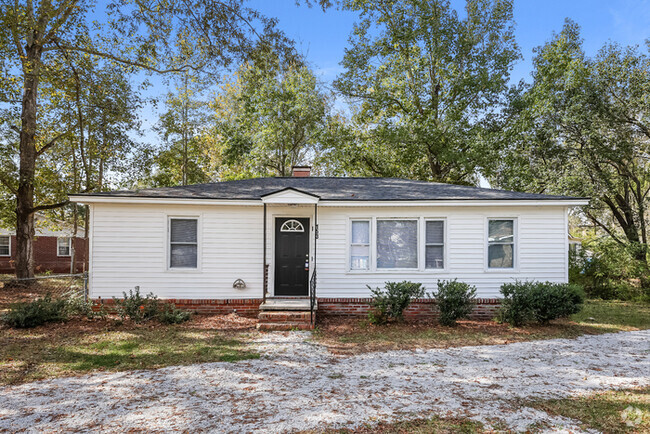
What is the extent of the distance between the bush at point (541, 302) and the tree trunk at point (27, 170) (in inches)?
628

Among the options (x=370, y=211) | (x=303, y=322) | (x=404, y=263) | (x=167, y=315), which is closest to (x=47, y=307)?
(x=167, y=315)

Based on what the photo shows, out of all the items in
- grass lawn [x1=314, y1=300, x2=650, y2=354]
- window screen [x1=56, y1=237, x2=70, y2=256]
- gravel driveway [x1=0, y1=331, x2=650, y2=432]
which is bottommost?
grass lawn [x1=314, y1=300, x2=650, y2=354]

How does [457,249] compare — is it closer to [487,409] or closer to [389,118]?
[487,409]

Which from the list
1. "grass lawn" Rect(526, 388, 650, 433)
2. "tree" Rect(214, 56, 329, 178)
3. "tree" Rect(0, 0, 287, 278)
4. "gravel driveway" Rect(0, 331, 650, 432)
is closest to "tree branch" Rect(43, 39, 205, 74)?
"tree" Rect(0, 0, 287, 278)

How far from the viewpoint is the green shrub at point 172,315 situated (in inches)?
333

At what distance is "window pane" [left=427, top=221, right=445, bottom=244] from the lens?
379 inches

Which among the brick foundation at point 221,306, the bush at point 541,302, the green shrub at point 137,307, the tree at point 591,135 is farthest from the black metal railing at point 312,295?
the tree at point 591,135

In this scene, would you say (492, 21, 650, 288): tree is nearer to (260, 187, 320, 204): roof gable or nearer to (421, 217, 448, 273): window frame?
(421, 217, 448, 273): window frame

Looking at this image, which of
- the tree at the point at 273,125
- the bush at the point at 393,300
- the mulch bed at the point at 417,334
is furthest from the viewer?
the tree at the point at 273,125

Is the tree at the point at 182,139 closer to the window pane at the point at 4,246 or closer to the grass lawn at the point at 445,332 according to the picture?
the window pane at the point at 4,246

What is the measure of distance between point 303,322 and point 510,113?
17237 mm

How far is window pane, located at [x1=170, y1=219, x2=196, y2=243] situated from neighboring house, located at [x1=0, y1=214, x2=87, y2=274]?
1562cm

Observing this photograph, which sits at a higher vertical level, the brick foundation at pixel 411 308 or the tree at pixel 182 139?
the tree at pixel 182 139

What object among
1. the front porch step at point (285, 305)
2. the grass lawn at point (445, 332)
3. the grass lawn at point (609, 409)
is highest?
the front porch step at point (285, 305)
